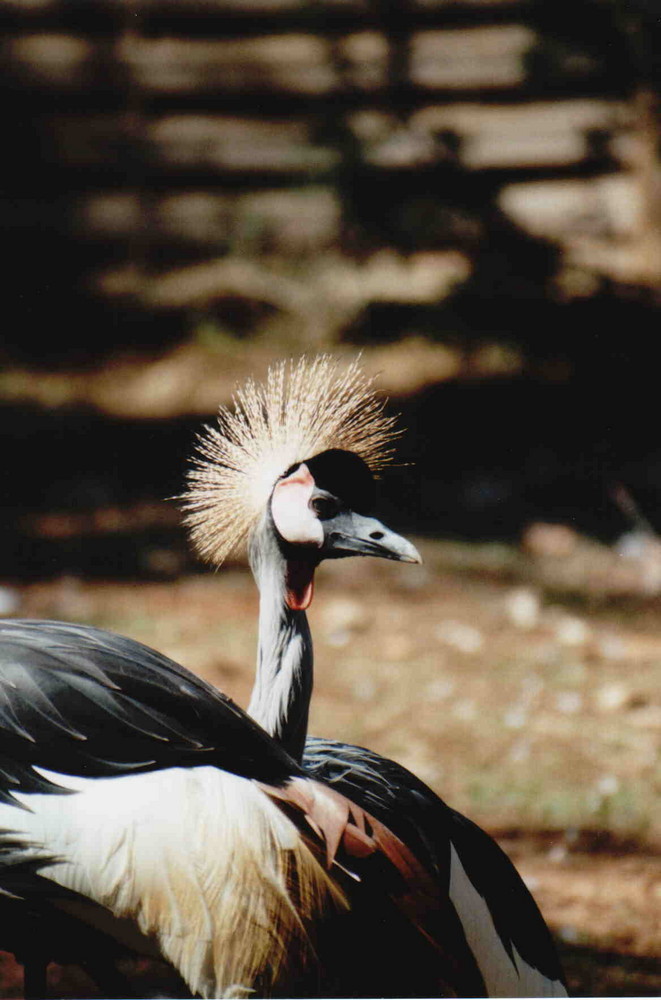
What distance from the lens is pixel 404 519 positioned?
3.91 metres

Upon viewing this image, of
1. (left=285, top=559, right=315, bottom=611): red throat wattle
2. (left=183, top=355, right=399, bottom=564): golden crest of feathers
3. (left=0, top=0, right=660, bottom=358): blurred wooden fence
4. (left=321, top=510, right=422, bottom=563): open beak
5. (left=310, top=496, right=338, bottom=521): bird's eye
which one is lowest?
(left=285, top=559, right=315, bottom=611): red throat wattle

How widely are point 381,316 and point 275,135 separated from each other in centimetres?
94

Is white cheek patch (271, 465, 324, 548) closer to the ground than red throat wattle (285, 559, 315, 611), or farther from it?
farther from it

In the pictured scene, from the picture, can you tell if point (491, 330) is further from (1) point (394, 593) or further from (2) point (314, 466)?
(2) point (314, 466)

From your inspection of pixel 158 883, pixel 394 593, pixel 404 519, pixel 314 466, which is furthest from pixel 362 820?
pixel 404 519

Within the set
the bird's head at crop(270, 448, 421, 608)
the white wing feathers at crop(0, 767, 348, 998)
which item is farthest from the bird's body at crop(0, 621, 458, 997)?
the bird's head at crop(270, 448, 421, 608)

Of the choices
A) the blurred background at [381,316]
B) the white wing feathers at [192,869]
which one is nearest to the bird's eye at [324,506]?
the white wing feathers at [192,869]

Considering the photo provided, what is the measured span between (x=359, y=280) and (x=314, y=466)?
368 cm

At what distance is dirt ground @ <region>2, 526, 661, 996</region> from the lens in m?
2.11

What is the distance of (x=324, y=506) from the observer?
1.58 meters

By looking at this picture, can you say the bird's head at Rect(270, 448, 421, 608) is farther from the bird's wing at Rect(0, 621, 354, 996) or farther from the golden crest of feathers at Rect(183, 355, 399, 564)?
the bird's wing at Rect(0, 621, 354, 996)

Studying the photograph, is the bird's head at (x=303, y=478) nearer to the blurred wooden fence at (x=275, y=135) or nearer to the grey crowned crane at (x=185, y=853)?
the grey crowned crane at (x=185, y=853)

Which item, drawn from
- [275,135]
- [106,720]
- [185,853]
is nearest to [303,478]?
[106,720]

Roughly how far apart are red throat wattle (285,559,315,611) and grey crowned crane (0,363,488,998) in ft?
0.56
